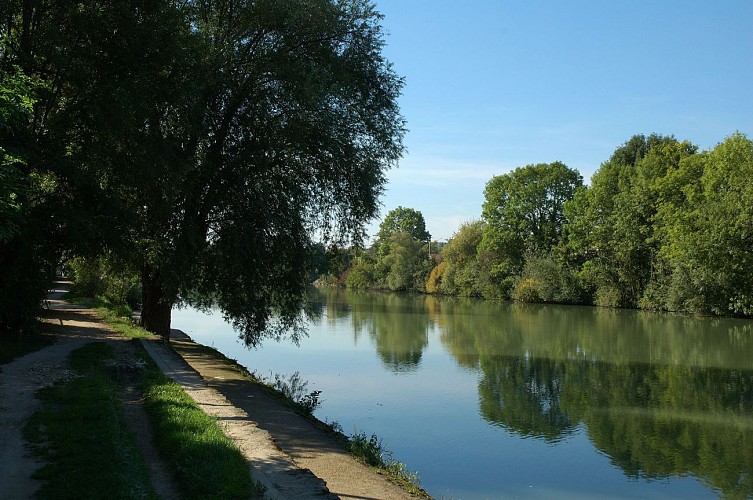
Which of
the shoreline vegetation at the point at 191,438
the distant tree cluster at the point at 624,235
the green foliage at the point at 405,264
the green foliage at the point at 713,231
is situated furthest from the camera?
the green foliage at the point at 405,264

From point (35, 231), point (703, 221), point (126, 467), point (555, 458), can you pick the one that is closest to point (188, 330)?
point (35, 231)

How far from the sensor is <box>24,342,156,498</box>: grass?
555 centimetres

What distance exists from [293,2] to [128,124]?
541 cm

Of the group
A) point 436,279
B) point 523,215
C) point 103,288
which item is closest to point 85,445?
point 103,288

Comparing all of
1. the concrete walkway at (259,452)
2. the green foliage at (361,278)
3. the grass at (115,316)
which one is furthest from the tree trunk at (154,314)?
the green foliage at (361,278)

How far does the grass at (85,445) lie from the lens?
5547 millimetres

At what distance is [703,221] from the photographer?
4275cm

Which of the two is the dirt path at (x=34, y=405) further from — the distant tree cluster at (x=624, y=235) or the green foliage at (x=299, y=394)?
the distant tree cluster at (x=624, y=235)

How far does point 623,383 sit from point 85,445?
16.6m

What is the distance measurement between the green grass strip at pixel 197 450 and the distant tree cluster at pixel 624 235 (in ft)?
80.7

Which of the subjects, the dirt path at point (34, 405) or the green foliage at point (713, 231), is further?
the green foliage at point (713, 231)

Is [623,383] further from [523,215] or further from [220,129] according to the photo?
[523,215]

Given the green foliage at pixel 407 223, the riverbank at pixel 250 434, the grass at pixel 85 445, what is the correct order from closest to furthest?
the grass at pixel 85 445 → the riverbank at pixel 250 434 → the green foliage at pixel 407 223

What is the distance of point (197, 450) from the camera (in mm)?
6773
